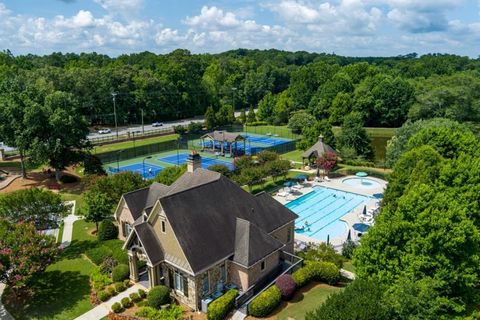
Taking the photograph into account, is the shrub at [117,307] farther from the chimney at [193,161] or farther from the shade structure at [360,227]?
the shade structure at [360,227]

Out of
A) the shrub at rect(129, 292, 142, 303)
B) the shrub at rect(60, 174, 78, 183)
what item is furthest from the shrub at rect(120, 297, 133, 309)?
the shrub at rect(60, 174, 78, 183)

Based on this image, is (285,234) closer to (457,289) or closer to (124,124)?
(457,289)

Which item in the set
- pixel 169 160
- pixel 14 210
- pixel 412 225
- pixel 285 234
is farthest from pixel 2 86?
pixel 412 225

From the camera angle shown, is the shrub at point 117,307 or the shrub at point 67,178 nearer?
the shrub at point 117,307

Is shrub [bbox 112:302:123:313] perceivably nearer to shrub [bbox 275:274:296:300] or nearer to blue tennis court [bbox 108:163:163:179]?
shrub [bbox 275:274:296:300]

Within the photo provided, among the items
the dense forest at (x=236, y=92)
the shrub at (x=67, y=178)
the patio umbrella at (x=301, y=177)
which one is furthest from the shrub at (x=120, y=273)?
the dense forest at (x=236, y=92)

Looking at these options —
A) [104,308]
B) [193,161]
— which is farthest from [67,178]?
[104,308]

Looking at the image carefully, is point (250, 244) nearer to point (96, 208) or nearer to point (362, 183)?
point (96, 208)
